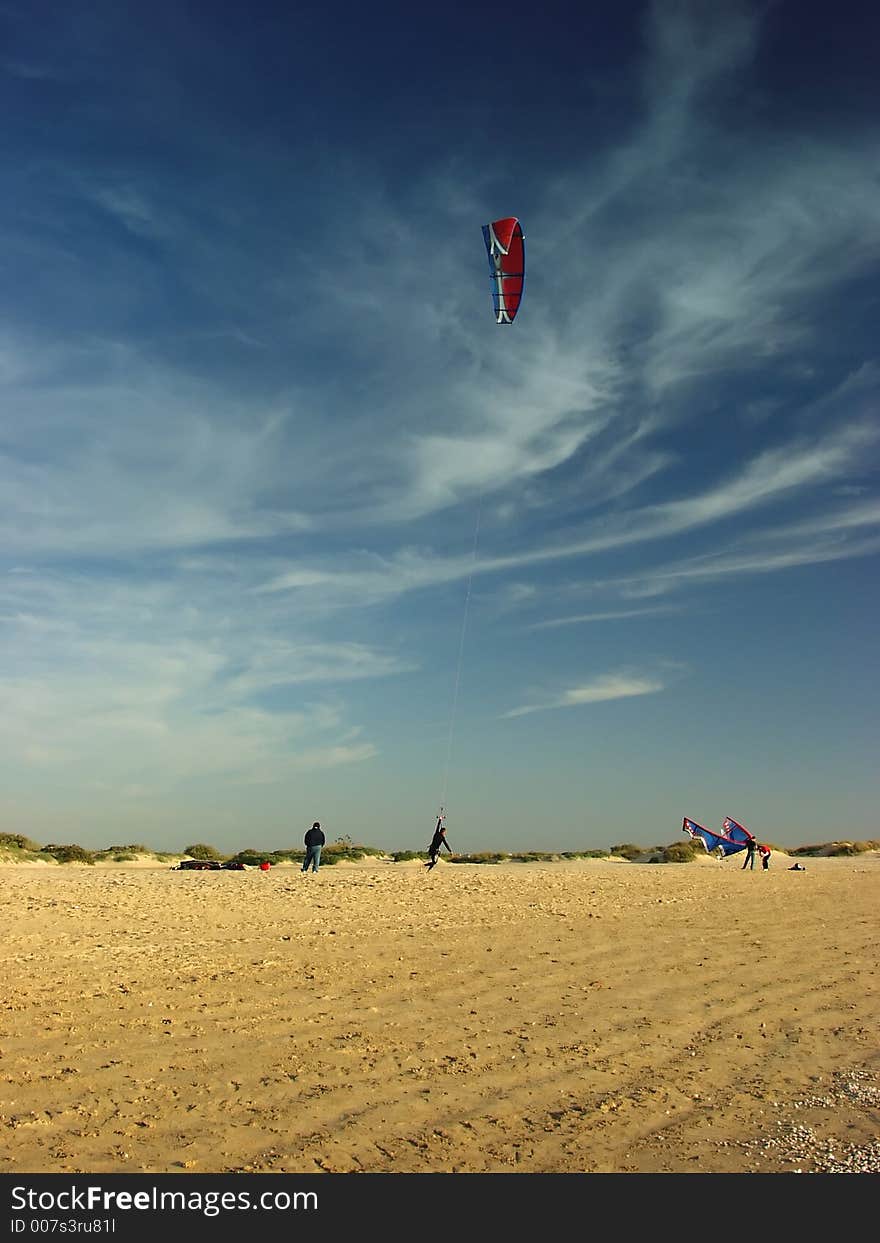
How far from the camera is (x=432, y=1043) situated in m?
8.27

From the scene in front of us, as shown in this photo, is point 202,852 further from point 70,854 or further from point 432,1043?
point 432,1043

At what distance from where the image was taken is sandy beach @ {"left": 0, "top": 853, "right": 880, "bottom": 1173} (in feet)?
19.1

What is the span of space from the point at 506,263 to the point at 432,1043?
60.8ft

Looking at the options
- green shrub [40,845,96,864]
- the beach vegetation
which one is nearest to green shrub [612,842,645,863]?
the beach vegetation

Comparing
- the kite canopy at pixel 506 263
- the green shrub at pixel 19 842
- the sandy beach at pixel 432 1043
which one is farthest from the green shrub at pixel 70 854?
the kite canopy at pixel 506 263

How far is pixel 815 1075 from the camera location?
7.58m

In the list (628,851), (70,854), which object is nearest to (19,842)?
(70,854)

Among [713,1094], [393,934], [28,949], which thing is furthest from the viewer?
A: [393,934]

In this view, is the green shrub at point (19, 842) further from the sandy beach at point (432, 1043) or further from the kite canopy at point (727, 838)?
the kite canopy at point (727, 838)

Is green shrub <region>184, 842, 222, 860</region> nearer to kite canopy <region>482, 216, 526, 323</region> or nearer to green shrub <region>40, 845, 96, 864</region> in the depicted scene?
green shrub <region>40, 845, 96, 864</region>
